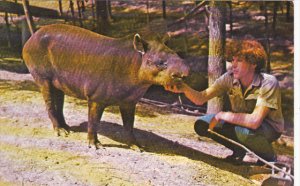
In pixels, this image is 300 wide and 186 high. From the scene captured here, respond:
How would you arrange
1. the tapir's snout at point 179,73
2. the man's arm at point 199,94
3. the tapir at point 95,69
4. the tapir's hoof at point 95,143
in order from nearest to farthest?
the tapir's snout at point 179,73, the tapir at point 95,69, the man's arm at point 199,94, the tapir's hoof at point 95,143

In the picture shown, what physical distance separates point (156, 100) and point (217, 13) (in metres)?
1.36

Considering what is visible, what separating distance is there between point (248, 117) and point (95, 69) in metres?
1.90

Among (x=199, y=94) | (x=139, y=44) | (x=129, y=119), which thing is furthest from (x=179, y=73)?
(x=129, y=119)

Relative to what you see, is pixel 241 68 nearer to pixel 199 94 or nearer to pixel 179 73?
pixel 199 94

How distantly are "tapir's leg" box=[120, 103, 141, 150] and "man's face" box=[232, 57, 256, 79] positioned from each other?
1281 mm

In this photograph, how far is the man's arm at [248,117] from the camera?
584 cm

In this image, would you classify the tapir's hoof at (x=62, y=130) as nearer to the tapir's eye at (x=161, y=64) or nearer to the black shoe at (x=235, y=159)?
the tapir's eye at (x=161, y=64)

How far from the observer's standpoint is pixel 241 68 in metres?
5.93

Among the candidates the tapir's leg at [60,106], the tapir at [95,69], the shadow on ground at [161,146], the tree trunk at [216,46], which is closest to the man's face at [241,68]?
the tree trunk at [216,46]

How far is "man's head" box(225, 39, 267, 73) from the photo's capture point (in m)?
5.91

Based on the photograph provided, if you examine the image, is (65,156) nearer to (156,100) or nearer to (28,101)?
(28,101)

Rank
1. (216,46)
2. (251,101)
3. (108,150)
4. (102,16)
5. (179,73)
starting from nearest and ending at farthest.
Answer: (179,73)
(251,101)
(108,150)
(216,46)
(102,16)

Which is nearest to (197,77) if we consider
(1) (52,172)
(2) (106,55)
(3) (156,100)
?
(3) (156,100)

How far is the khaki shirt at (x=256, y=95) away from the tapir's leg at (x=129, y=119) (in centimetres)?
104
